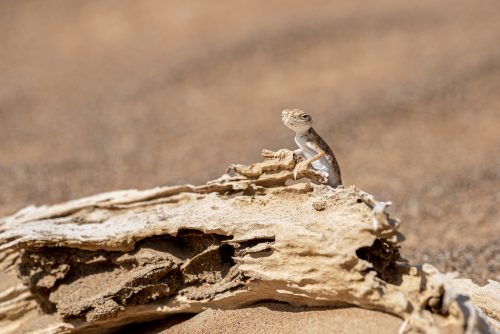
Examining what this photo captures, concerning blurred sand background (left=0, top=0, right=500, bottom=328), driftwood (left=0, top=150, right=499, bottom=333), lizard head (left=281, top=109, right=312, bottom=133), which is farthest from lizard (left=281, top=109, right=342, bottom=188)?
blurred sand background (left=0, top=0, right=500, bottom=328)

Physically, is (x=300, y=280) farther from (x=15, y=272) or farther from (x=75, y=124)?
(x=75, y=124)

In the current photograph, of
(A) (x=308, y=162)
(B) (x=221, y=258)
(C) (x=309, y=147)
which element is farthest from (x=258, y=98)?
(B) (x=221, y=258)

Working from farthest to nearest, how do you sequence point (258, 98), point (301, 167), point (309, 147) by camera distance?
point (258, 98) < point (309, 147) < point (301, 167)

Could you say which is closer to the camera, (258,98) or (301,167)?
(301,167)

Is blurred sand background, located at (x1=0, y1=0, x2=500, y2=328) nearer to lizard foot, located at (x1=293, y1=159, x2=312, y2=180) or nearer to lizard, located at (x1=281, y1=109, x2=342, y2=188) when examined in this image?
lizard, located at (x1=281, y1=109, x2=342, y2=188)

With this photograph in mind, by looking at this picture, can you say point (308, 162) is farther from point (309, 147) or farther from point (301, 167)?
point (309, 147)

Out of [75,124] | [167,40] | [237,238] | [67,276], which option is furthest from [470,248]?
[167,40]
